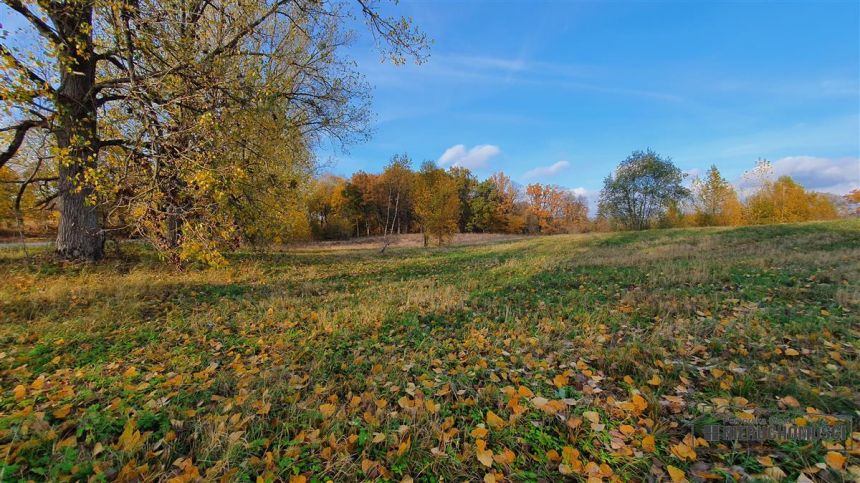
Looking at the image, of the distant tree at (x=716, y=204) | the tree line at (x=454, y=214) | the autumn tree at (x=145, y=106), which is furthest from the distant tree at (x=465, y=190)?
the autumn tree at (x=145, y=106)

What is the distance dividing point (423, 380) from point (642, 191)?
39.8 meters

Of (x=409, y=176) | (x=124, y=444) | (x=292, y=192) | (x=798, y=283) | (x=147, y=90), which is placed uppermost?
(x=409, y=176)

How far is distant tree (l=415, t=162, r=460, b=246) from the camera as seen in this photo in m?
28.4

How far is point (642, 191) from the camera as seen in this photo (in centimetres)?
3506

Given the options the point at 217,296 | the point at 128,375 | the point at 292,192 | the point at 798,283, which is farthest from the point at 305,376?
the point at 292,192

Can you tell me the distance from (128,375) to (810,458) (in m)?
6.07

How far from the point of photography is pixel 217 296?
715 cm

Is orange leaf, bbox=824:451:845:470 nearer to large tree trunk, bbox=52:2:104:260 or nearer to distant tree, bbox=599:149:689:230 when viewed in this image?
large tree trunk, bbox=52:2:104:260

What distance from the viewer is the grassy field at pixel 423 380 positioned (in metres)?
2.34

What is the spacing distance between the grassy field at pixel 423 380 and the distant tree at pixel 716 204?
122 feet

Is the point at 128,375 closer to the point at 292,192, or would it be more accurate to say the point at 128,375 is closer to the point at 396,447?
the point at 396,447

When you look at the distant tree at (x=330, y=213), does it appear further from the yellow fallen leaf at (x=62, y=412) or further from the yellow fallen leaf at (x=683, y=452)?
the yellow fallen leaf at (x=683, y=452)

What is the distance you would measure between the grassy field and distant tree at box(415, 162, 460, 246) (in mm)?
21680

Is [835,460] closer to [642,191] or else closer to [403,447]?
[403,447]
